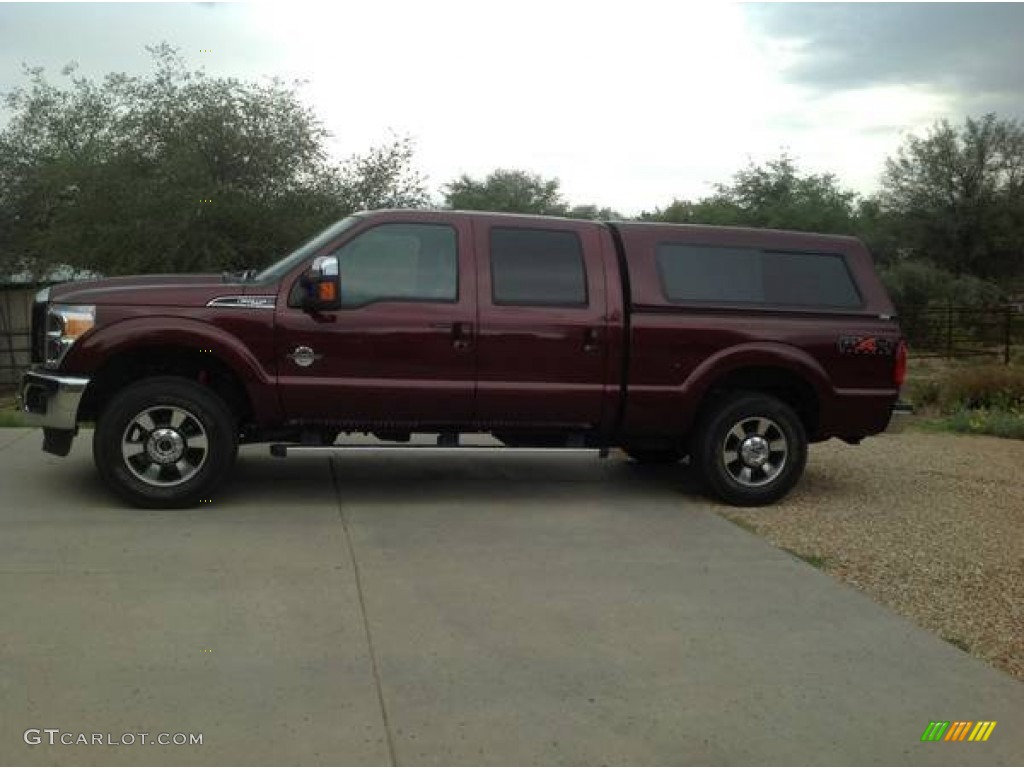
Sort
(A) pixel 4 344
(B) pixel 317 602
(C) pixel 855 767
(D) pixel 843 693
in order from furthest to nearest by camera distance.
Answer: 1. (A) pixel 4 344
2. (B) pixel 317 602
3. (D) pixel 843 693
4. (C) pixel 855 767

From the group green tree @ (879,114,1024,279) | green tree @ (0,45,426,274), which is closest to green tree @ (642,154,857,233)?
green tree @ (879,114,1024,279)

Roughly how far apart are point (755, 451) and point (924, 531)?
1212 millimetres

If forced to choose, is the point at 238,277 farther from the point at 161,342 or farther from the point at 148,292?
the point at 161,342

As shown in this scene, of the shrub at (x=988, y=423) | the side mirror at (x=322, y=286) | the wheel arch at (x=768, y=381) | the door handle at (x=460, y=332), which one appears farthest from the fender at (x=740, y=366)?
the shrub at (x=988, y=423)

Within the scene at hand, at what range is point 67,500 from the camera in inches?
268

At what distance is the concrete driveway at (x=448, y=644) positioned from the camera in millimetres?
3680

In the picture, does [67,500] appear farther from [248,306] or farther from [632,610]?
[632,610]

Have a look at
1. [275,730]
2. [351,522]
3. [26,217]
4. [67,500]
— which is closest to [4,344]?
[26,217]

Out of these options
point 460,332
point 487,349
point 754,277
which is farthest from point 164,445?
point 754,277

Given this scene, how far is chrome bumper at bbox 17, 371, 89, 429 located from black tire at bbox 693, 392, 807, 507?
162 inches

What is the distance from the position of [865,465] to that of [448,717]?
6.41 metres

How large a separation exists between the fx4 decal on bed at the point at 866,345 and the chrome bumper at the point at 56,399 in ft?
16.5

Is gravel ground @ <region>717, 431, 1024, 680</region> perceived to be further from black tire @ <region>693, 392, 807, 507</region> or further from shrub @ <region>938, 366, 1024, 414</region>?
shrub @ <region>938, 366, 1024, 414</region>

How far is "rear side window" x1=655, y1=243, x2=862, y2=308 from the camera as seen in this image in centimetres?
720
